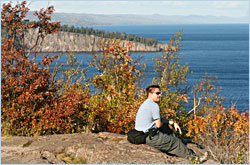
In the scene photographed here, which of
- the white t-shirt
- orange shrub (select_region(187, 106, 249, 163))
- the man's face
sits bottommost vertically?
orange shrub (select_region(187, 106, 249, 163))

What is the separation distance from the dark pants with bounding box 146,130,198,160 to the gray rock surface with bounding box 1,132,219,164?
0.50 ft

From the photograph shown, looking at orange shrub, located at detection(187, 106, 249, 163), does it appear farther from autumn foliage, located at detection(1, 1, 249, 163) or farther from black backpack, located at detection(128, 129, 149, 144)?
black backpack, located at detection(128, 129, 149, 144)

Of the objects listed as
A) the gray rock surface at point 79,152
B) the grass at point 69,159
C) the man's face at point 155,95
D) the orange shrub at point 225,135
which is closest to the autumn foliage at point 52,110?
the orange shrub at point 225,135

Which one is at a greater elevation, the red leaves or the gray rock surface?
the red leaves

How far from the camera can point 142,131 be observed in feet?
26.4

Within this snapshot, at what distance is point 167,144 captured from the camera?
7945 millimetres

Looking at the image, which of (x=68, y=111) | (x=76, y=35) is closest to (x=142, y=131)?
(x=68, y=111)

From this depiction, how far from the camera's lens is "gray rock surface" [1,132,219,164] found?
7.04 metres

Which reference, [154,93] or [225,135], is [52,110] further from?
[225,135]

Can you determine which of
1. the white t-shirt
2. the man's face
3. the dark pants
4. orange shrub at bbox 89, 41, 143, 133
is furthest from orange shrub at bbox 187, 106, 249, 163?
orange shrub at bbox 89, 41, 143, 133

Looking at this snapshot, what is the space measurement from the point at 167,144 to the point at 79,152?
1846 millimetres

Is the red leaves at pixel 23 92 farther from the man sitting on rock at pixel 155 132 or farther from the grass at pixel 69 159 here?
the man sitting on rock at pixel 155 132

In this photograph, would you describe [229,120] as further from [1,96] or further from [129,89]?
[1,96]

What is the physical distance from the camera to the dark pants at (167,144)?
26.1ft
